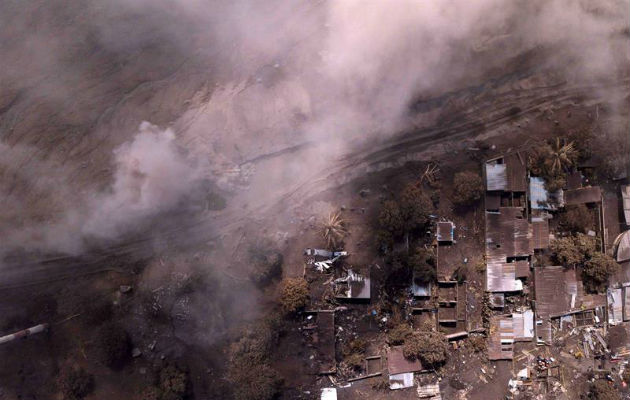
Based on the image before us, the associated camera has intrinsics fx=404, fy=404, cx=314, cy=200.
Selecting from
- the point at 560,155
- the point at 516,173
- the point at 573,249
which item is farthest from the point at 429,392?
the point at 560,155

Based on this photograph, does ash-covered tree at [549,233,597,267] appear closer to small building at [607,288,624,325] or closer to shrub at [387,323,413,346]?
small building at [607,288,624,325]

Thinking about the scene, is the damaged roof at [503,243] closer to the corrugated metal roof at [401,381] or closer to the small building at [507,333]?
the small building at [507,333]

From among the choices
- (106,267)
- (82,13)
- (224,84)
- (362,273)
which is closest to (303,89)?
(224,84)

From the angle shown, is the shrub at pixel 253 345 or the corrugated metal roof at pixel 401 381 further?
the corrugated metal roof at pixel 401 381

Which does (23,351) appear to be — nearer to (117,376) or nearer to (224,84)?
(117,376)

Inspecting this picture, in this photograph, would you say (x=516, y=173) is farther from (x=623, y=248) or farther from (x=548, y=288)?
(x=623, y=248)

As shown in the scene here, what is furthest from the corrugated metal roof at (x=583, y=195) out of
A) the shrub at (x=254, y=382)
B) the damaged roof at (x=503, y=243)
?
the shrub at (x=254, y=382)

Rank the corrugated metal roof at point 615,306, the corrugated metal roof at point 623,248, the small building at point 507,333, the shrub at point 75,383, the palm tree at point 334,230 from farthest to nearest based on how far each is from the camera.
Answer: the corrugated metal roof at point 615,306 → the corrugated metal roof at point 623,248 → the small building at point 507,333 → the palm tree at point 334,230 → the shrub at point 75,383
